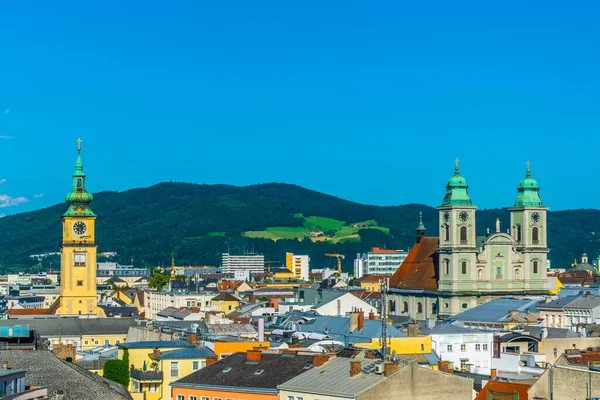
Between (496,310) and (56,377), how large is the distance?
218ft

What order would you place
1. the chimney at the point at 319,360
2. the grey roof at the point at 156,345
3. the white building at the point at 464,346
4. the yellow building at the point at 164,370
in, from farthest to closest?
1. the white building at the point at 464,346
2. the grey roof at the point at 156,345
3. the yellow building at the point at 164,370
4. the chimney at the point at 319,360

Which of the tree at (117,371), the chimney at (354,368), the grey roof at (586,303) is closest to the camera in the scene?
the chimney at (354,368)

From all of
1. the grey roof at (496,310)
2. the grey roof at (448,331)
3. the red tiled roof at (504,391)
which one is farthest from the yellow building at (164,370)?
the grey roof at (496,310)

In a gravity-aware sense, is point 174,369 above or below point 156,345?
below

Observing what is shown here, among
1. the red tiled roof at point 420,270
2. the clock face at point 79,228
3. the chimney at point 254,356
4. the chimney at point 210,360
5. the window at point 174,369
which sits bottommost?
the window at point 174,369

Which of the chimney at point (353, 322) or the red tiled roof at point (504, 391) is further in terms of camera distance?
the chimney at point (353, 322)

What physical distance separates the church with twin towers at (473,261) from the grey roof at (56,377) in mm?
88593

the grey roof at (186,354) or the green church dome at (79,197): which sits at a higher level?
the green church dome at (79,197)

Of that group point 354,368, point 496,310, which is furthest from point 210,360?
point 496,310

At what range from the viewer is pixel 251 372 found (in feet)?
172

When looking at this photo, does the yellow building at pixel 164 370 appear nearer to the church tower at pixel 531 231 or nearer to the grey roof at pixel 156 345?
the grey roof at pixel 156 345

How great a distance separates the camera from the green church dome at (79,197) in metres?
135

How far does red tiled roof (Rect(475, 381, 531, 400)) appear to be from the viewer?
147ft

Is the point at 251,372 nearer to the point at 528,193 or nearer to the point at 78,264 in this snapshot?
the point at 78,264
